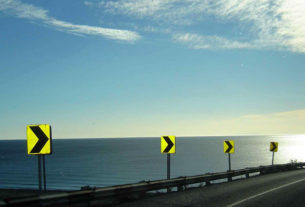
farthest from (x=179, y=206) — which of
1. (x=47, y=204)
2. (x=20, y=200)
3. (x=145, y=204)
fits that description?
(x=20, y=200)

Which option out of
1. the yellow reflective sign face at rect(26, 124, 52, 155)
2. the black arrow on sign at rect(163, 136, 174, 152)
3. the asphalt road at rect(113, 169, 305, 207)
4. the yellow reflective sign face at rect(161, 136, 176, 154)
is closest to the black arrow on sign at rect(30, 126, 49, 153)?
the yellow reflective sign face at rect(26, 124, 52, 155)

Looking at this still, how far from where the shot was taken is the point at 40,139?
311 inches

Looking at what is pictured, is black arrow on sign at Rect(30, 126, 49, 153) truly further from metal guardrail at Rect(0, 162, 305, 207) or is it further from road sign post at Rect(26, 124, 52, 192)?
metal guardrail at Rect(0, 162, 305, 207)

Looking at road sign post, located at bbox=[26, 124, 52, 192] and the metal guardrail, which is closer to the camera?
the metal guardrail

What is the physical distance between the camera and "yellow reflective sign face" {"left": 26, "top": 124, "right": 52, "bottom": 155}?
785 cm

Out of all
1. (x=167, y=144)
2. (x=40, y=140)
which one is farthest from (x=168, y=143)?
(x=40, y=140)

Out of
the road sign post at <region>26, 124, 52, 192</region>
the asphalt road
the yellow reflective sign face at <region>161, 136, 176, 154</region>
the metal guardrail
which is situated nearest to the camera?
the metal guardrail

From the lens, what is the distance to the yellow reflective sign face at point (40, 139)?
785cm

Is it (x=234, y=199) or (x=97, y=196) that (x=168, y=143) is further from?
(x=97, y=196)

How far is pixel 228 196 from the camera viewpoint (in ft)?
35.5

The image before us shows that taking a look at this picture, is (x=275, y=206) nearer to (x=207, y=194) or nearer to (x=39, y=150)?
(x=207, y=194)

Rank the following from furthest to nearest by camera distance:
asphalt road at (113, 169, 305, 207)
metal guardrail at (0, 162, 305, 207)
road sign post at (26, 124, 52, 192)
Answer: asphalt road at (113, 169, 305, 207)
road sign post at (26, 124, 52, 192)
metal guardrail at (0, 162, 305, 207)

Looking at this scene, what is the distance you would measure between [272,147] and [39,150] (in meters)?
22.7

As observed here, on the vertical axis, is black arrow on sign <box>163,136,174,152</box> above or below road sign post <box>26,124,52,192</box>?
below
